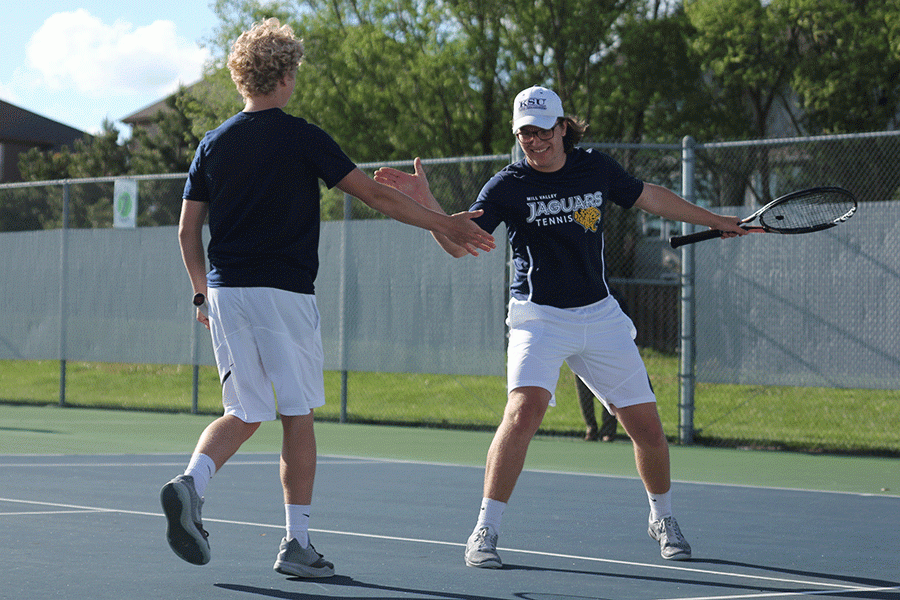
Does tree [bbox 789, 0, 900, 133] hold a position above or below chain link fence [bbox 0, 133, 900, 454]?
above

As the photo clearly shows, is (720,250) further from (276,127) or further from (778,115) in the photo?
(778,115)

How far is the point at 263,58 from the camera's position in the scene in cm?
455

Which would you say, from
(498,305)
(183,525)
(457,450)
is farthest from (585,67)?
(183,525)

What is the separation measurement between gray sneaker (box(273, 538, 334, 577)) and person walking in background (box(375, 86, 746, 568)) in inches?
30.9

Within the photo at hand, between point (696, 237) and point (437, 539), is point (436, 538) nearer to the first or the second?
point (437, 539)

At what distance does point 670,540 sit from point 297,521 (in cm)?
159

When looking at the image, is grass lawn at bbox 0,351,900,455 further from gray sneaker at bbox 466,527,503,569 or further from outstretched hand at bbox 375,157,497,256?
outstretched hand at bbox 375,157,497,256

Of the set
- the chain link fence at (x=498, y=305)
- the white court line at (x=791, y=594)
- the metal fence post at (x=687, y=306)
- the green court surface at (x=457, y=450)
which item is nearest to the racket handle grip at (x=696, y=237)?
the white court line at (x=791, y=594)

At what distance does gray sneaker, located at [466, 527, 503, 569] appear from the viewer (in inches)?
198

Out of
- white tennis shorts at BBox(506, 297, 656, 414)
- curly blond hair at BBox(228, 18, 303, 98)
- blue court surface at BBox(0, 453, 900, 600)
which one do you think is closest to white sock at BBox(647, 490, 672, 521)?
blue court surface at BBox(0, 453, 900, 600)

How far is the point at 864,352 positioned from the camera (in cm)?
1005

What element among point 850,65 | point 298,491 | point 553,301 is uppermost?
point 850,65

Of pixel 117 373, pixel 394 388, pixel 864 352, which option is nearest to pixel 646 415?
pixel 864 352

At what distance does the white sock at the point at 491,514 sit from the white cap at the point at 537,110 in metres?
1.51
